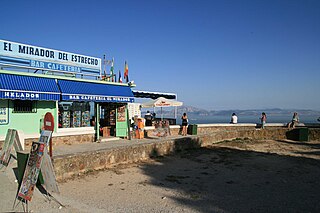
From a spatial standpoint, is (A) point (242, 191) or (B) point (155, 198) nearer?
(B) point (155, 198)

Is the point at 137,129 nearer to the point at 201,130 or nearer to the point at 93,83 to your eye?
the point at 93,83

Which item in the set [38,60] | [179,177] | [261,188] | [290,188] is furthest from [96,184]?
[38,60]

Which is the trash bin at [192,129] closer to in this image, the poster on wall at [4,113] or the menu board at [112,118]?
the menu board at [112,118]

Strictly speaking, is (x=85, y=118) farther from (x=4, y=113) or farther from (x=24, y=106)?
(x=4, y=113)

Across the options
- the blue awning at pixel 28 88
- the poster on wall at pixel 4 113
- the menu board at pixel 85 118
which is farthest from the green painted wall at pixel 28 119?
the menu board at pixel 85 118

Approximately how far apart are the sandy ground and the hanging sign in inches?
225

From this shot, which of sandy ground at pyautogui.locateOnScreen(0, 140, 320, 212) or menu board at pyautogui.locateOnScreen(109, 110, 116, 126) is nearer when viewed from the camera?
sandy ground at pyautogui.locateOnScreen(0, 140, 320, 212)

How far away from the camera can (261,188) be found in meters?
7.76

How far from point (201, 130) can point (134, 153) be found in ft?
32.0

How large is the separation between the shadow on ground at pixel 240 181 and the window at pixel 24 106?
5646mm

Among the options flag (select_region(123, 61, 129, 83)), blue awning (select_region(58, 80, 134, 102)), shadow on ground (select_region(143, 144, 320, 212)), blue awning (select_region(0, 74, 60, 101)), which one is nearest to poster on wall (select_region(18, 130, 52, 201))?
shadow on ground (select_region(143, 144, 320, 212))

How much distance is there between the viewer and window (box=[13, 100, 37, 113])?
35.6 ft

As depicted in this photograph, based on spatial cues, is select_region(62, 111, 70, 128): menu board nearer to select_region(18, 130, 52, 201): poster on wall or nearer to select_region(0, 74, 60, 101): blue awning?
select_region(0, 74, 60, 101): blue awning

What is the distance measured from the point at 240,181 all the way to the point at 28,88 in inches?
349
